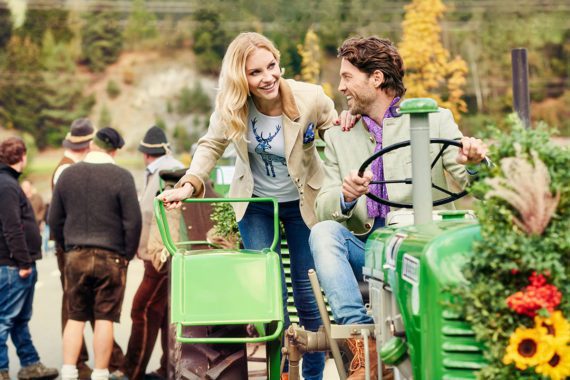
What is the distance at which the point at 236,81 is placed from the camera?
5.88 m

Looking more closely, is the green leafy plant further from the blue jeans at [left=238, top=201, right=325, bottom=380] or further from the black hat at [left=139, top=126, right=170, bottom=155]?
the black hat at [left=139, top=126, right=170, bottom=155]

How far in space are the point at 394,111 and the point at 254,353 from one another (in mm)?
1336

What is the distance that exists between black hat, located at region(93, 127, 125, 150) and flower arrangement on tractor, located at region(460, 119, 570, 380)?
6043mm

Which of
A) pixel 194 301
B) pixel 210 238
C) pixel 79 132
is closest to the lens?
pixel 194 301

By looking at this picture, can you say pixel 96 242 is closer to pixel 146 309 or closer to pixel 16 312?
pixel 146 309

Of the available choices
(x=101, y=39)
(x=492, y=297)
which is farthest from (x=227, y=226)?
(x=101, y=39)

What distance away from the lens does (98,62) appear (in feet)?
195

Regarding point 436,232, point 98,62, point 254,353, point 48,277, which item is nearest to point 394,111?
point 254,353

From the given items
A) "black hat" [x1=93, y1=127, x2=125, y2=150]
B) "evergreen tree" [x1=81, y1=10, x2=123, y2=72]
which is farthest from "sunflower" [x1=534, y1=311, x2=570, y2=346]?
"evergreen tree" [x1=81, y1=10, x2=123, y2=72]

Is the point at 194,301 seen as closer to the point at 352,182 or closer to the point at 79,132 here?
the point at 352,182

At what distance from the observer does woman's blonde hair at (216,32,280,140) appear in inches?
232

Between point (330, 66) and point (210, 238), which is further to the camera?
point (330, 66)

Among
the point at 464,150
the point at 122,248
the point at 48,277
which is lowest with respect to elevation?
the point at 48,277

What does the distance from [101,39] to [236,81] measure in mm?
55210
